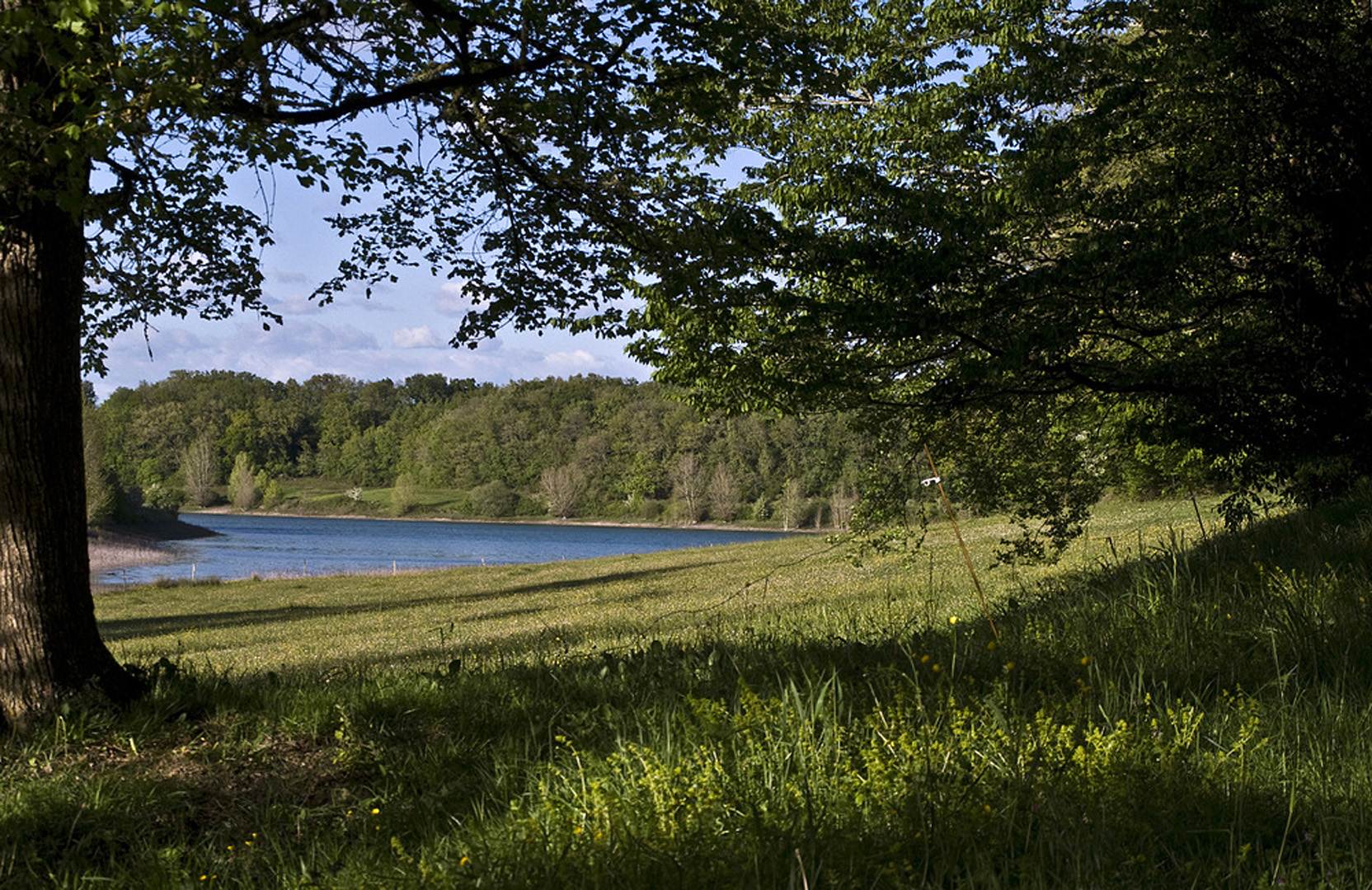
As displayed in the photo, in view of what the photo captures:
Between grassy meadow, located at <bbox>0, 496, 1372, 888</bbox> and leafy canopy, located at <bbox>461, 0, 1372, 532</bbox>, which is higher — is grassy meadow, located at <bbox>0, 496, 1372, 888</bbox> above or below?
below

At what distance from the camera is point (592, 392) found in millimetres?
151250

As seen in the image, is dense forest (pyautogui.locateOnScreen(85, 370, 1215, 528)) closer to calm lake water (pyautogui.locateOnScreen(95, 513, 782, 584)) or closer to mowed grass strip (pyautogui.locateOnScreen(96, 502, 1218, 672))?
calm lake water (pyautogui.locateOnScreen(95, 513, 782, 584))

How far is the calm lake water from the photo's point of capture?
177 feet

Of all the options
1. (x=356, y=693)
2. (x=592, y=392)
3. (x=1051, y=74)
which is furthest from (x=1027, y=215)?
(x=592, y=392)

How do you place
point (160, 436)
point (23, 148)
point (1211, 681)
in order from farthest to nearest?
1. point (160, 436)
2. point (23, 148)
3. point (1211, 681)

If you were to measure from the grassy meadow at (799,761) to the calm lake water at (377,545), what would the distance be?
41.0 metres

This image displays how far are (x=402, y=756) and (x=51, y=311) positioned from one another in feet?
11.1

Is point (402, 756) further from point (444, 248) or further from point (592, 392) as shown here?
point (592, 392)

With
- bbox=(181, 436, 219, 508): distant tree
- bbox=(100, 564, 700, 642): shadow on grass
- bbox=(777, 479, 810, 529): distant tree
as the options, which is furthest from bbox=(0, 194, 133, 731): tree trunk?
bbox=(181, 436, 219, 508): distant tree

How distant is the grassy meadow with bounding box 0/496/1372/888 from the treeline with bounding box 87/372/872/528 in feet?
307

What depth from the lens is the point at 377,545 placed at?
8562cm

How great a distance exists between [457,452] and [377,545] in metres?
76.0

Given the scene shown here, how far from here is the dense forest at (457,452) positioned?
118 metres

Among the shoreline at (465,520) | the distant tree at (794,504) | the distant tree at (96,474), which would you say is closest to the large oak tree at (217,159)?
the distant tree at (96,474)
